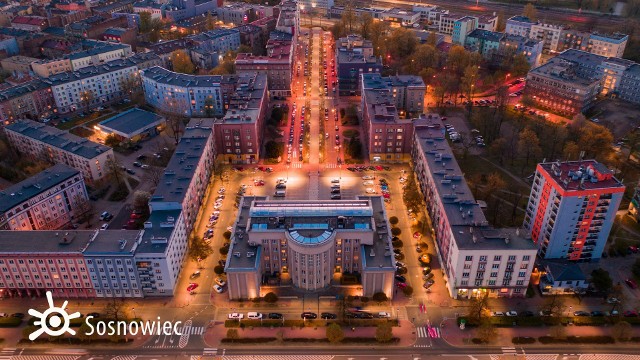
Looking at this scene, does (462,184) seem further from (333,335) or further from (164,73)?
(164,73)

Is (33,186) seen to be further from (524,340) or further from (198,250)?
(524,340)

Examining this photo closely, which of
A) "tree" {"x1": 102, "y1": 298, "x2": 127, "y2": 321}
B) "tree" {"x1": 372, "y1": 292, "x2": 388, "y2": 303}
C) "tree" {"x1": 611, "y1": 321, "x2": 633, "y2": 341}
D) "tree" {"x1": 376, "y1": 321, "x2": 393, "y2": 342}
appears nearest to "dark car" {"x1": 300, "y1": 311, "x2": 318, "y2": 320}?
"tree" {"x1": 372, "y1": 292, "x2": 388, "y2": 303}

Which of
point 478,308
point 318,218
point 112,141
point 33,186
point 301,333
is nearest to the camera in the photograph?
point 301,333

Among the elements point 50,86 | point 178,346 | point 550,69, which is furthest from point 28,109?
point 550,69

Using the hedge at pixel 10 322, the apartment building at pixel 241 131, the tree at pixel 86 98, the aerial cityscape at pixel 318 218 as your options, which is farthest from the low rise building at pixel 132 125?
the hedge at pixel 10 322

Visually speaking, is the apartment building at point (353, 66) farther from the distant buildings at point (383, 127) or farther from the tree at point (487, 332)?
the tree at point (487, 332)

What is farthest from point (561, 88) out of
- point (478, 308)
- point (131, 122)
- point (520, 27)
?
point (131, 122)
